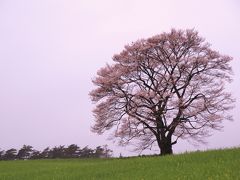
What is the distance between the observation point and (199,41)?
45.4m

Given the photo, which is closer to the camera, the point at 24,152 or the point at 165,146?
the point at 165,146

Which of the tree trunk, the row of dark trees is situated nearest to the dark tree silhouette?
the row of dark trees

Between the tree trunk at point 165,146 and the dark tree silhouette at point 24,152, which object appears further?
the dark tree silhouette at point 24,152

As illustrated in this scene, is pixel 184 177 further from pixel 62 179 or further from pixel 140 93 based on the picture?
pixel 140 93

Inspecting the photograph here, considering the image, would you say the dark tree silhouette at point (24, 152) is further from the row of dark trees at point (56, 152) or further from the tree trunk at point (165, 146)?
the tree trunk at point (165, 146)

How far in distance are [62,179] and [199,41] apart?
29681 millimetres

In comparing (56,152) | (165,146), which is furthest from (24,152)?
(165,146)

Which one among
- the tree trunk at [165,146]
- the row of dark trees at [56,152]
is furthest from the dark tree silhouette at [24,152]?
the tree trunk at [165,146]

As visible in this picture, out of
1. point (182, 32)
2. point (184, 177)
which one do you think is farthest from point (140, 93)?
point (184, 177)

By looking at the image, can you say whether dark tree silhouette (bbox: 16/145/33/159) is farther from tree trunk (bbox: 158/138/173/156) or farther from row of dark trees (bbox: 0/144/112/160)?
tree trunk (bbox: 158/138/173/156)

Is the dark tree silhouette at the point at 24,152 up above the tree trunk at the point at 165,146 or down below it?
above

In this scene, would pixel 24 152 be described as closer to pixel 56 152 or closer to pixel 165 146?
pixel 56 152

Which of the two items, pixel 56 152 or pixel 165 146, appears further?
pixel 56 152

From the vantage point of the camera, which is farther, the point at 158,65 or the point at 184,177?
the point at 158,65
